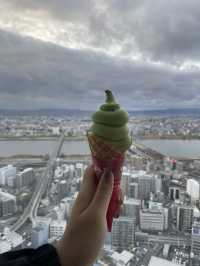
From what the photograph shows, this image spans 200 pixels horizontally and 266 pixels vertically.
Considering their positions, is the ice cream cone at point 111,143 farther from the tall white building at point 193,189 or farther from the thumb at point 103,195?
the tall white building at point 193,189

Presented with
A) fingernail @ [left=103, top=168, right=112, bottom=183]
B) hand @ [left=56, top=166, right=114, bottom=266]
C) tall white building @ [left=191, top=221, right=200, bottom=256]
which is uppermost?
fingernail @ [left=103, top=168, right=112, bottom=183]

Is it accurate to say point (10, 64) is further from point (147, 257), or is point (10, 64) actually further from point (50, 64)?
point (147, 257)

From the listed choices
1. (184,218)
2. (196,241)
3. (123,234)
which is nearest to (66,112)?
(123,234)

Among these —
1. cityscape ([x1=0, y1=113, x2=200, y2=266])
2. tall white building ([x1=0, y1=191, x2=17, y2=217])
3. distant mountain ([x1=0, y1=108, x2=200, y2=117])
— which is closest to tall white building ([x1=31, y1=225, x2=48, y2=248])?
cityscape ([x1=0, y1=113, x2=200, y2=266])

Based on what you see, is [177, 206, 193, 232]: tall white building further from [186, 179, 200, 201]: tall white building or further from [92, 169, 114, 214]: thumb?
[92, 169, 114, 214]: thumb

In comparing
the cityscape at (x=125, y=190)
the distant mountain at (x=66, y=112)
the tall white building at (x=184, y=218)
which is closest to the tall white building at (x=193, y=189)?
the cityscape at (x=125, y=190)

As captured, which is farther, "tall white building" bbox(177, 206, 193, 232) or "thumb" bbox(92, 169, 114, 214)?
"tall white building" bbox(177, 206, 193, 232)
